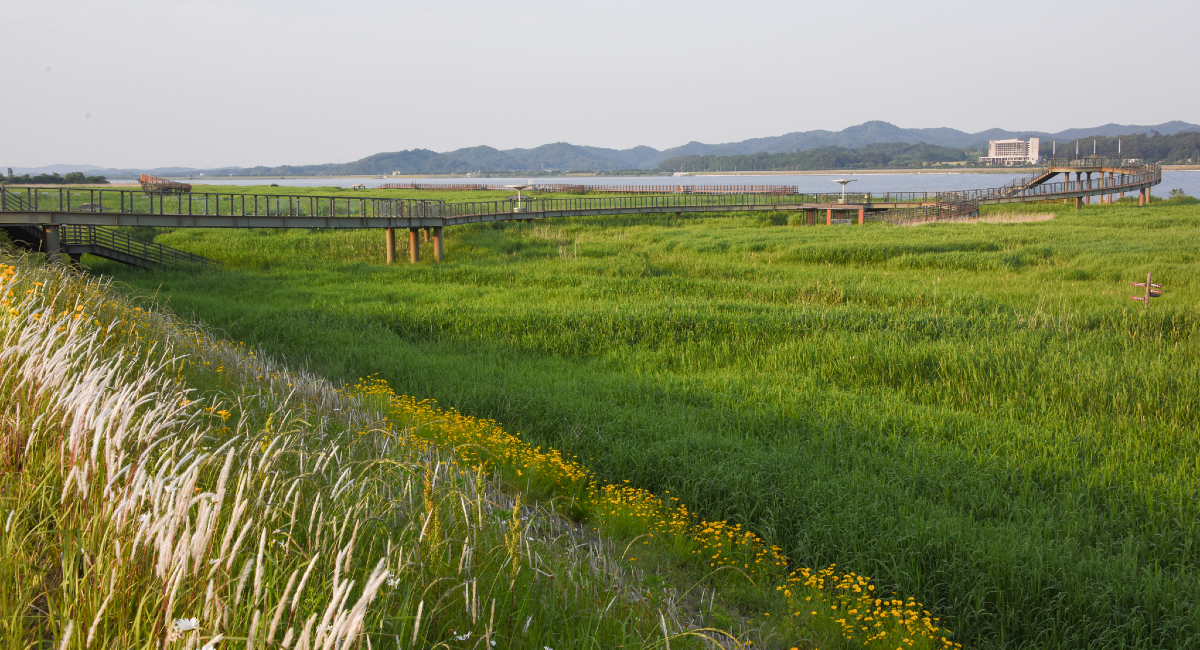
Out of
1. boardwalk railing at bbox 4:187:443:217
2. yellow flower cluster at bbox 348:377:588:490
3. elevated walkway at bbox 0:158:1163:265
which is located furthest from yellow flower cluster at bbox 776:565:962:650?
boardwalk railing at bbox 4:187:443:217

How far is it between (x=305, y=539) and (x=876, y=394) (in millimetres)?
11427

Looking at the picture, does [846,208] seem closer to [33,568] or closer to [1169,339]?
[1169,339]

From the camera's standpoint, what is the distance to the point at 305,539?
4727mm

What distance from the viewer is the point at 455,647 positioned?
3.85 metres

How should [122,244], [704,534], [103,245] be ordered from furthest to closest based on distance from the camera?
[122,244]
[103,245]
[704,534]

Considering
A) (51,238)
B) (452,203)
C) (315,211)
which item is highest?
(452,203)

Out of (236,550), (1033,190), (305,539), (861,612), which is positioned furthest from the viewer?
(1033,190)

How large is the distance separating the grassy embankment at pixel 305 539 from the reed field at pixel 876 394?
3.35ft

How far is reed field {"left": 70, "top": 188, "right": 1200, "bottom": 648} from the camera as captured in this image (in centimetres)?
780

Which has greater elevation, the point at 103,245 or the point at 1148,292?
the point at 103,245

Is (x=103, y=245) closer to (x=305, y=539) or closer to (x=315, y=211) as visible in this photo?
(x=315, y=211)

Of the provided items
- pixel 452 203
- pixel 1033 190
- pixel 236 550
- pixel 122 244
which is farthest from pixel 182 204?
pixel 1033 190

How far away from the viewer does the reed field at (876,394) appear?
7.80m

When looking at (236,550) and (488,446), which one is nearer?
(236,550)
